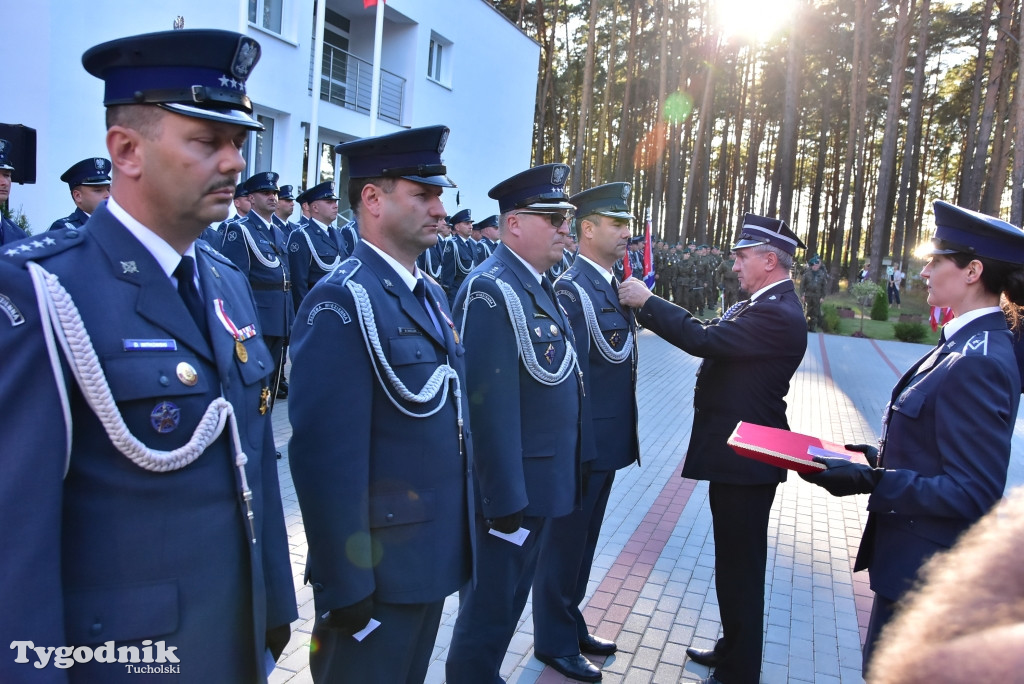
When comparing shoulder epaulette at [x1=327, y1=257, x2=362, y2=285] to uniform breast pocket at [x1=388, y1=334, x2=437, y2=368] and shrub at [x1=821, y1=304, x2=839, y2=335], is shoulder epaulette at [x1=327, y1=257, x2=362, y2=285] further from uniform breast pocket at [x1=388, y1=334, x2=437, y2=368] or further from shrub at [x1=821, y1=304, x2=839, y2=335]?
shrub at [x1=821, y1=304, x2=839, y2=335]

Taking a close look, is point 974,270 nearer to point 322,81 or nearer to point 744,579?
point 744,579

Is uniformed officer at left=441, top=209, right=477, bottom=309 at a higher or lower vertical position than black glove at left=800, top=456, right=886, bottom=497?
higher

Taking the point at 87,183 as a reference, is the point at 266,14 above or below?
above

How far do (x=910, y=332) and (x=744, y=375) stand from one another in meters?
20.1

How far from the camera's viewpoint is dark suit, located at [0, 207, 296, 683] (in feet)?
4.68

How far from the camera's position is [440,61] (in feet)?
68.8

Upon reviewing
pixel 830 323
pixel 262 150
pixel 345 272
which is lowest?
pixel 830 323

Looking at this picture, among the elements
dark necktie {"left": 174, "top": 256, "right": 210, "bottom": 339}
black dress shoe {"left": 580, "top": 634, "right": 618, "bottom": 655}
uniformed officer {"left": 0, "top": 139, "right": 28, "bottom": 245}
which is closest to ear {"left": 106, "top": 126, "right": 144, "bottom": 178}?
dark necktie {"left": 174, "top": 256, "right": 210, "bottom": 339}

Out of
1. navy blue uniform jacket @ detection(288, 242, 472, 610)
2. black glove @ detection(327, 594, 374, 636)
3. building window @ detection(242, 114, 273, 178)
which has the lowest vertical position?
black glove @ detection(327, 594, 374, 636)

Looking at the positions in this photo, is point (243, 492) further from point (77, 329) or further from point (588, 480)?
point (588, 480)

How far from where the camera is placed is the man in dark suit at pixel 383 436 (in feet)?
7.35

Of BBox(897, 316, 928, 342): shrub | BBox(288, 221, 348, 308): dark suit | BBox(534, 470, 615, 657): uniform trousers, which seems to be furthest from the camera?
BBox(897, 316, 928, 342): shrub

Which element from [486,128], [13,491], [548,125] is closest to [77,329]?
[13,491]

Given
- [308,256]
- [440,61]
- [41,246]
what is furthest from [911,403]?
[440,61]
